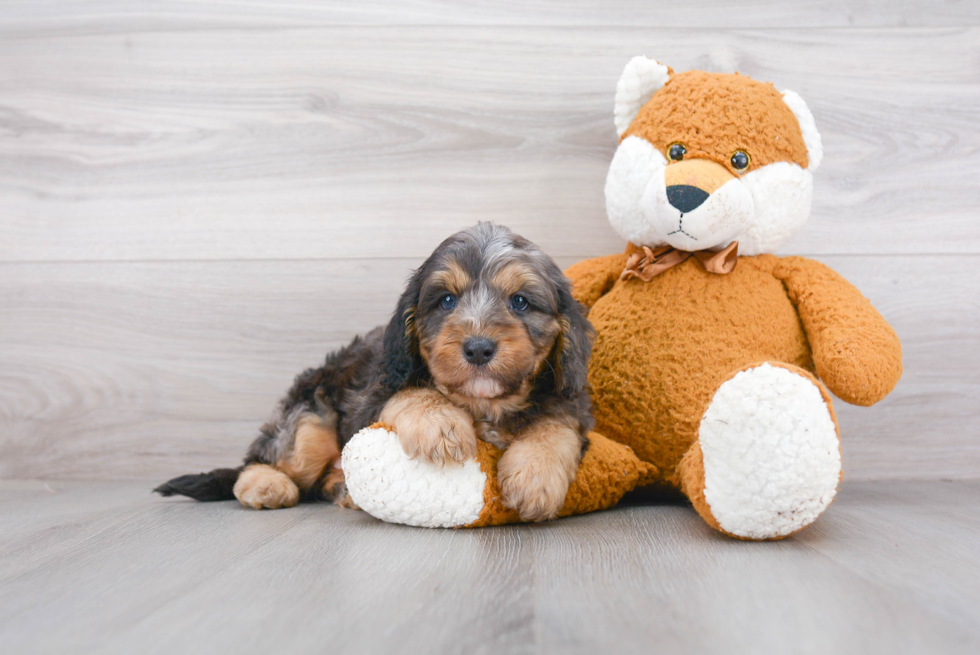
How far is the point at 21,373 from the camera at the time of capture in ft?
9.67

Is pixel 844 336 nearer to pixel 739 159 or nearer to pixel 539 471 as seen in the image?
pixel 739 159

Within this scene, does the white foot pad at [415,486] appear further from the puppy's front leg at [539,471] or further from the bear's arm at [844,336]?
the bear's arm at [844,336]

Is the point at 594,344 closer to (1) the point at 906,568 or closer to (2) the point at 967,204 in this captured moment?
(1) the point at 906,568

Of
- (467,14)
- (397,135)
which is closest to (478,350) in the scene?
(397,135)

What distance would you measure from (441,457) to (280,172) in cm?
162

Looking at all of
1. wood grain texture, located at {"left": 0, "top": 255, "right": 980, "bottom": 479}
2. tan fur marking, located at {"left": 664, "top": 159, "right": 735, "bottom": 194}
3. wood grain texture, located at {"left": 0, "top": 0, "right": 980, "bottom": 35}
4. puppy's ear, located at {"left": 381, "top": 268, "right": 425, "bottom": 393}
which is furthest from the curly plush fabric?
wood grain texture, located at {"left": 0, "top": 0, "right": 980, "bottom": 35}

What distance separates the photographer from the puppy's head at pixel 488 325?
6.07 ft

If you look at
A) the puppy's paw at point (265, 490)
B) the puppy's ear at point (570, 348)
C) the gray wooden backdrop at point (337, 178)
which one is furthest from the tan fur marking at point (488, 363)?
the gray wooden backdrop at point (337, 178)

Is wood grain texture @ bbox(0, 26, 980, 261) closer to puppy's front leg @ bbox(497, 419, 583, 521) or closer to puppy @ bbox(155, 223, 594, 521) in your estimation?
puppy @ bbox(155, 223, 594, 521)

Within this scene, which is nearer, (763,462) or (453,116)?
(763,462)

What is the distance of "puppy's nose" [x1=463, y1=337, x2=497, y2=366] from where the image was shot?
1.81 m

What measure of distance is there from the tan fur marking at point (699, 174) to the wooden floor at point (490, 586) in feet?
3.13

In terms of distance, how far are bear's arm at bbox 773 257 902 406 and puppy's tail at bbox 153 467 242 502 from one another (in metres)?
1.95

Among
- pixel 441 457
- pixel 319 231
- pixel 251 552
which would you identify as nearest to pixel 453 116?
pixel 319 231
